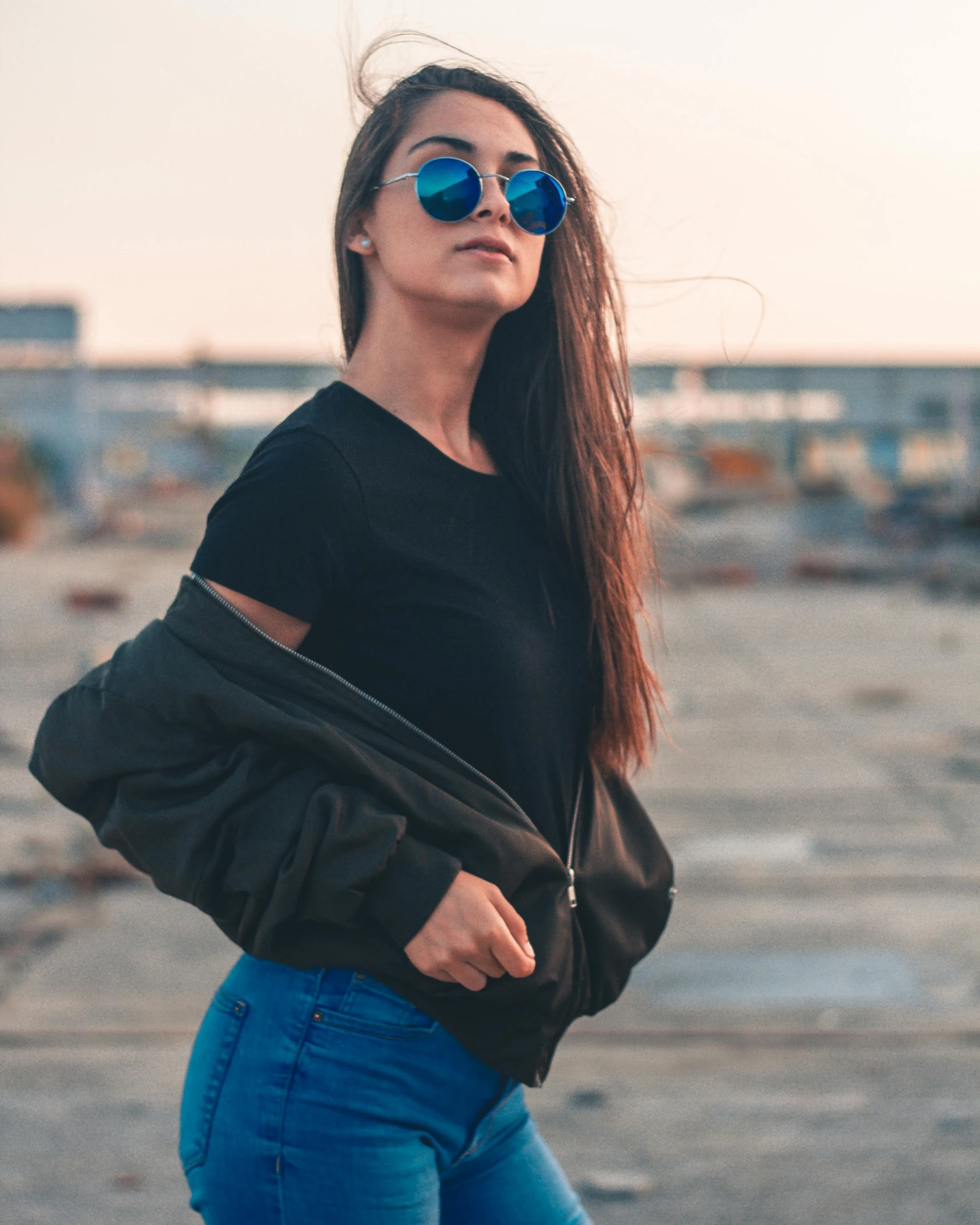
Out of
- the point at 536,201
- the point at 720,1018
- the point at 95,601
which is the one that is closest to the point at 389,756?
the point at 536,201

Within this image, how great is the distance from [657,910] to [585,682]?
1.07 ft

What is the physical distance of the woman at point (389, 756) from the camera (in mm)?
1312

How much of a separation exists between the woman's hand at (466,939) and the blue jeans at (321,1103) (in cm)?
10

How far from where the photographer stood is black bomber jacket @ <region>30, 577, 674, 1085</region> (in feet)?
4.26

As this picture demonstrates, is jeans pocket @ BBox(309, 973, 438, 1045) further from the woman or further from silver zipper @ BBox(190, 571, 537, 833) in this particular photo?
silver zipper @ BBox(190, 571, 537, 833)

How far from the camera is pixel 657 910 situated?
65.1 inches

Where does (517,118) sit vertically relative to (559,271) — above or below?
above

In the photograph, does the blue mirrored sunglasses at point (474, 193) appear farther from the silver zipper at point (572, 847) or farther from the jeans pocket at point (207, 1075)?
the jeans pocket at point (207, 1075)

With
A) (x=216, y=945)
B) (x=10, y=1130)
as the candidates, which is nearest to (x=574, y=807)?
(x=10, y=1130)

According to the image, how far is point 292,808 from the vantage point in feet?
4.29

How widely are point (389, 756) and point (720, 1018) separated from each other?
96.0 inches

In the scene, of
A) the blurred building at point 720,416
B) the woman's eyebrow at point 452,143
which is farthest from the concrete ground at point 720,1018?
the blurred building at point 720,416

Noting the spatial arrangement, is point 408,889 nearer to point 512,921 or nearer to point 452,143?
point 512,921

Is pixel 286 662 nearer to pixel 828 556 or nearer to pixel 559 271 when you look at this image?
pixel 559 271
